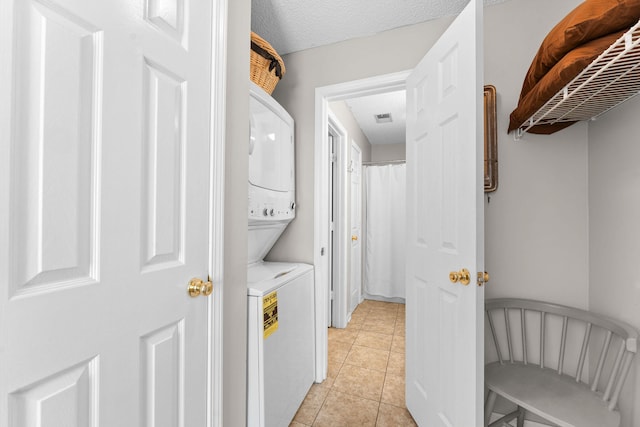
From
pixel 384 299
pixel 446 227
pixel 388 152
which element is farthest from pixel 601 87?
pixel 388 152

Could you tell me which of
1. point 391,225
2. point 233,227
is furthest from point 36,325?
point 391,225

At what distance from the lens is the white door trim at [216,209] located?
0.92 meters

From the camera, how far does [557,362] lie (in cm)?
139

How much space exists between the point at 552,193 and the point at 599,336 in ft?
2.29

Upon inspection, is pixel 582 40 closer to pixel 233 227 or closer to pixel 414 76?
pixel 414 76

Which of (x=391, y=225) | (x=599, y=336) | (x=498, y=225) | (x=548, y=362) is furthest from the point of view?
(x=391, y=225)

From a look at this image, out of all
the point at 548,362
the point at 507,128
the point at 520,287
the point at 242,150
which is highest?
the point at 507,128

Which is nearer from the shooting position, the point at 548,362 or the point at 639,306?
the point at 639,306

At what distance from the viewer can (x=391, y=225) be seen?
12.4 ft

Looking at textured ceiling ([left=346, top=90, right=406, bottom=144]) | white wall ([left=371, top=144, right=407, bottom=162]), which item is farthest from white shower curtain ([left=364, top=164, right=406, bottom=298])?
white wall ([left=371, top=144, right=407, bottom=162])

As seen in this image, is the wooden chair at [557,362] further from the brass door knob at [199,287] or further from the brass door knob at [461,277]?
the brass door knob at [199,287]

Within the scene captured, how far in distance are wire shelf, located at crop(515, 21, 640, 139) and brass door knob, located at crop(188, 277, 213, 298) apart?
1.34m

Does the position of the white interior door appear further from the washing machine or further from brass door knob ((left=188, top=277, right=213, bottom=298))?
brass door knob ((left=188, top=277, right=213, bottom=298))

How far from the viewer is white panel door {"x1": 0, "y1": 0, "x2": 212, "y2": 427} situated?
1.58ft
